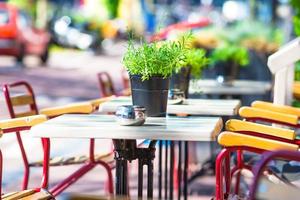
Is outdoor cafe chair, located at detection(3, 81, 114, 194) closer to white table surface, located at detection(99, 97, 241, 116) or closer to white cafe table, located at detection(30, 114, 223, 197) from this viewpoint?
white table surface, located at detection(99, 97, 241, 116)

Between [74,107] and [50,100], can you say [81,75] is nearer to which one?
[50,100]

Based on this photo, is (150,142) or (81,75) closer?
(150,142)

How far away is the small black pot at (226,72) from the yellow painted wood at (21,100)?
205cm

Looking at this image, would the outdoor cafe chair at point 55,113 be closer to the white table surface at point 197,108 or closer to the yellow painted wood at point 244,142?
the white table surface at point 197,108

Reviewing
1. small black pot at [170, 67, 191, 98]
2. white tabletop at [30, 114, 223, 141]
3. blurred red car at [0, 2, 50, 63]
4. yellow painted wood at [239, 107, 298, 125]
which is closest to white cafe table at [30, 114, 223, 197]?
white tabletop at [30, 114, 223, 141]

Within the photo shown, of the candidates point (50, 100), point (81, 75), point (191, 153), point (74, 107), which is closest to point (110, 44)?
point (81, 75)

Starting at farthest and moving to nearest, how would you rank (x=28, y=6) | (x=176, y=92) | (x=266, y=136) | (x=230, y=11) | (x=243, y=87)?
(x=230, y=11)
(x=28, y=6)
(x=243, y=87)
(x=176, y=92)
(x=266, y=136)

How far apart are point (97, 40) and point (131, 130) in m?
25.7

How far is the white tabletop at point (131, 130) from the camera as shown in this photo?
384 centimetres

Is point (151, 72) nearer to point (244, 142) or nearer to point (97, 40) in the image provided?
point (244, 142)

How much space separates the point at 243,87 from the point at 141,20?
33.3m

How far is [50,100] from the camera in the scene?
14.3 metres

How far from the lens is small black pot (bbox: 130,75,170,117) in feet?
14.4

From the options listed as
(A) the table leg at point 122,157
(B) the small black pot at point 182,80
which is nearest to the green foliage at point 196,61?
(B) the small black pot at point 182,80
